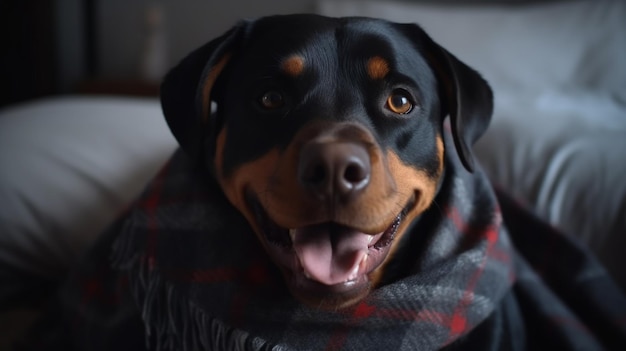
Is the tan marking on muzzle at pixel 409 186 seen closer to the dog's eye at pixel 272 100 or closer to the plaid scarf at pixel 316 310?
the plaid scarf at pixel 316 310

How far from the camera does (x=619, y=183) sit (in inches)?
48.3

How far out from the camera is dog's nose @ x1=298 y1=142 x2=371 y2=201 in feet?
2.37

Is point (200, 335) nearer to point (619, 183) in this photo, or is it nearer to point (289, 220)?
point (289, 220)

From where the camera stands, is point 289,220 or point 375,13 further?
point 375,13

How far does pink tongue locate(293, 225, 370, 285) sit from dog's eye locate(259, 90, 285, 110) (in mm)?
238

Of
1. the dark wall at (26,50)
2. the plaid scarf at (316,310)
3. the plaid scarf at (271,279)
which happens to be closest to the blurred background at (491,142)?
the plaid scarf at (316,310)

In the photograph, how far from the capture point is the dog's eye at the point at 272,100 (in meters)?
0.93

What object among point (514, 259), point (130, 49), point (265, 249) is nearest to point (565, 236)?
point (514, 259)

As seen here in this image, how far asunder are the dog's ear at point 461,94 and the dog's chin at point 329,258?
0.20 m

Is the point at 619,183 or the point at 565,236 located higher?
the point at 619,183

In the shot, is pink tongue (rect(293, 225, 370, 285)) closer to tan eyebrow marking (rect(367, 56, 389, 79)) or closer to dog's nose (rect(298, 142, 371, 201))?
dog's nose (rect(298, 142, 371, 201))

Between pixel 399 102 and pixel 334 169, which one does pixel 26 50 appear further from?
pixel 334 169

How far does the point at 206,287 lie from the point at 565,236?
0.89 metres

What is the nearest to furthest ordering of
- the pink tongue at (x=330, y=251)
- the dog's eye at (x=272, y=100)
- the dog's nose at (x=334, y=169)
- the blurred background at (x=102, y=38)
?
the dog's nose at (x=334, y=169), the pink tongue at (x=330, y=251), the dog's eye at (x=272, y=100), the blurred background at (x=102, y=38)
